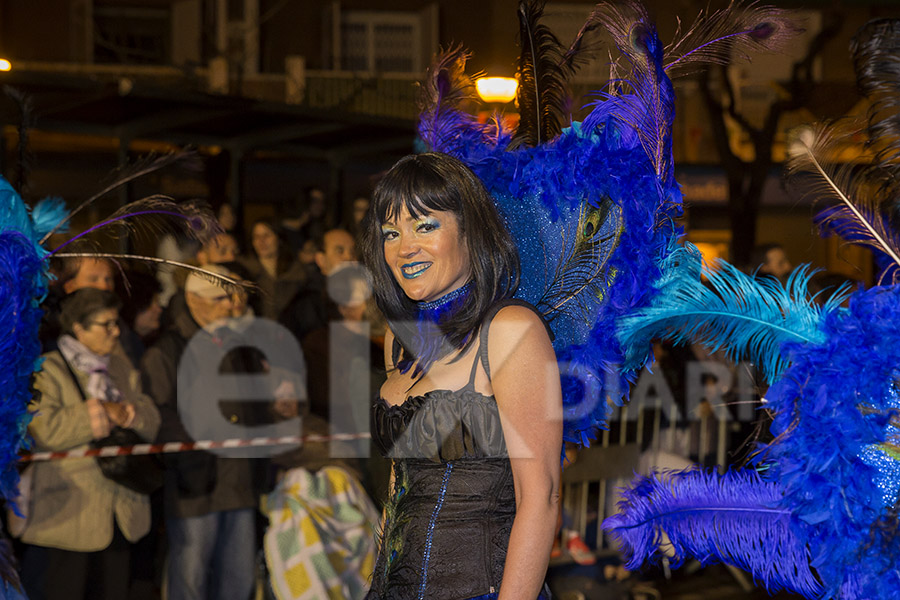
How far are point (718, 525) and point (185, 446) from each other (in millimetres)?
2709

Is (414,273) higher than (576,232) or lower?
lower

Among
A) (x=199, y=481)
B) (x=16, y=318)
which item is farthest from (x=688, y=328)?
(x=199, y=481)

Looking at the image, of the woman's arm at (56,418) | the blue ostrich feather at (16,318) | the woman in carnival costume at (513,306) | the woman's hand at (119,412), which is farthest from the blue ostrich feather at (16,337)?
the woman in carnival costume at (513,306)

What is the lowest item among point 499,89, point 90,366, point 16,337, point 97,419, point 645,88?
point 97,419

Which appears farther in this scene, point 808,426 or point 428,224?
point 428,224

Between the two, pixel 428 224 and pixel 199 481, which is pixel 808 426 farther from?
pixel 199 481

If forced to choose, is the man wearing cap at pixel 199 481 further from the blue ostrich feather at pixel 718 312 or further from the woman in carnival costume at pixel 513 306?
the blue ostrich feather at pixel 718 312

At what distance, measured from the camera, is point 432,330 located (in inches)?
84.0

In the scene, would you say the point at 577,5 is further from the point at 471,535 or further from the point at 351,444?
the point at 471,535

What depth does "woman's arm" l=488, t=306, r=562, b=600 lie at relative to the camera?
1.83 m

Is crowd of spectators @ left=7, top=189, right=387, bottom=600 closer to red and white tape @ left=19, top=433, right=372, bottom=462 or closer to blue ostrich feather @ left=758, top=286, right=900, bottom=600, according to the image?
red and white tape @ left=19, top=433, right=372, bottom=462

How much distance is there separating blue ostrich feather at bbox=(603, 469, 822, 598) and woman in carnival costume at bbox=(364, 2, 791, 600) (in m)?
0.24

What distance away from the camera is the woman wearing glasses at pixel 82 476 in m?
3.78

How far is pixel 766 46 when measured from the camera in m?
2.20
